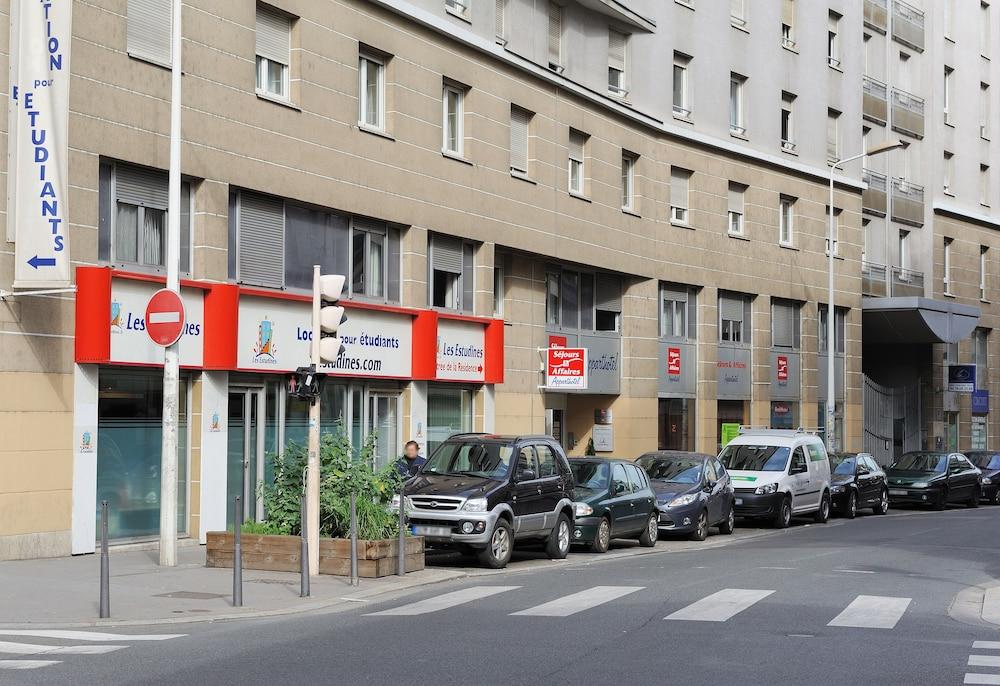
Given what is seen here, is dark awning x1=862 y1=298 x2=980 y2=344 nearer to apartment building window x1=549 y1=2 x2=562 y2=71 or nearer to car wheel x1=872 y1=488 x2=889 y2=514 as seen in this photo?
car wheel x1=872 y1=488 x2=889 y2=514

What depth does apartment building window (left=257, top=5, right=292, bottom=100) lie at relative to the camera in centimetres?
2300

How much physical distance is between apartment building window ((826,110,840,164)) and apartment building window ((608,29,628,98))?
12.9m

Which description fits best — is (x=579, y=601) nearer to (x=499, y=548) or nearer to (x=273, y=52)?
(x=499, y=548)

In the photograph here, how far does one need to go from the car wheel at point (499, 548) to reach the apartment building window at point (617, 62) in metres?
18.5

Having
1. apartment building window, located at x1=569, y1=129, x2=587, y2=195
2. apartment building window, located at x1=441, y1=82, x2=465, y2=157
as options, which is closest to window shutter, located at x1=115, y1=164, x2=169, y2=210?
apartment building window, located at x1=441, y1=82, x2=465, y2=157

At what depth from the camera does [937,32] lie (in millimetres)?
54281

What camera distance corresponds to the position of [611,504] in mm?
21859

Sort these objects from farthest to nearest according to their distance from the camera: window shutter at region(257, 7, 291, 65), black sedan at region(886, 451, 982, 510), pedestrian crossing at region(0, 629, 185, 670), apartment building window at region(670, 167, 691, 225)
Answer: apartment building window at region(670, 167, 691, 225) < black sedan at region(886, 451, 982, 510) < window shutter at region(257, 7, 291, 65) < pedestrian crossing at region(0, 629, 185, 670)

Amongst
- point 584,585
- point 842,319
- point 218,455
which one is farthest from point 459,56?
point 842,319

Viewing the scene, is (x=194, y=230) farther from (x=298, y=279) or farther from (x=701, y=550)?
(x=701, y=550)

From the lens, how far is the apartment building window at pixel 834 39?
46.2m

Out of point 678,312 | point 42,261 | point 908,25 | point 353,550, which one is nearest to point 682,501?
point 353,550

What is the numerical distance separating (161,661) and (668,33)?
29.7 m

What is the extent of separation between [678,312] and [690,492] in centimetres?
1421
